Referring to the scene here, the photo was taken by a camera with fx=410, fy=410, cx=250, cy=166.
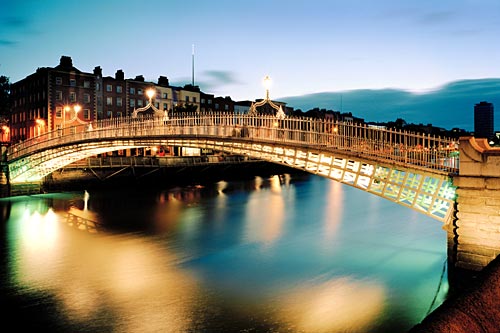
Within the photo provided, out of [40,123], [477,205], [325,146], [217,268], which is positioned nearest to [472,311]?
[477,205]

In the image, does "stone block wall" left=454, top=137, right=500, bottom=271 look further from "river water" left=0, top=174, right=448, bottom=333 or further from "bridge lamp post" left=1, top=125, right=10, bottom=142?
"bridge lamp post" left=1, top=125, right=10, bottom=142

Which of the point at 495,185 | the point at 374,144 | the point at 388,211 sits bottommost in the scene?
the point at 388,211

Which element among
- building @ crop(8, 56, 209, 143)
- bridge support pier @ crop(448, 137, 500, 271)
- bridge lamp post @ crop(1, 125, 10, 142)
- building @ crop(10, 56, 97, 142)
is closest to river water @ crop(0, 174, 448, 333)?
bridge support pier @ crop(448, 137, 500, 271)

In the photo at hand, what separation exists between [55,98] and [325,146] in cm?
4661

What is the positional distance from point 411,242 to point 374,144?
751cm

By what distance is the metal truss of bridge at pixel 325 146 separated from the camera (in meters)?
12.6

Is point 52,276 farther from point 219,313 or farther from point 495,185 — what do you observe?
point 495,185

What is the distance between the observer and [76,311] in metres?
11.1

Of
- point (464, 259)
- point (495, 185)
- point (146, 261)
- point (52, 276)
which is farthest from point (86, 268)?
point (495, 185)

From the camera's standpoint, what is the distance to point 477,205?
11195 millimetres

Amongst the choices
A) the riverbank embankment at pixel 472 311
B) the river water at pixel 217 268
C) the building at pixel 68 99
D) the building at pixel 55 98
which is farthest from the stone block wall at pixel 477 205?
the building at pixel 55 98

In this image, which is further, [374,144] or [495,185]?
[374,144]

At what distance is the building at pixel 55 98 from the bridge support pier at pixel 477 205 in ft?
151

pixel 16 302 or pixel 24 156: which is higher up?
pixel 24 156
